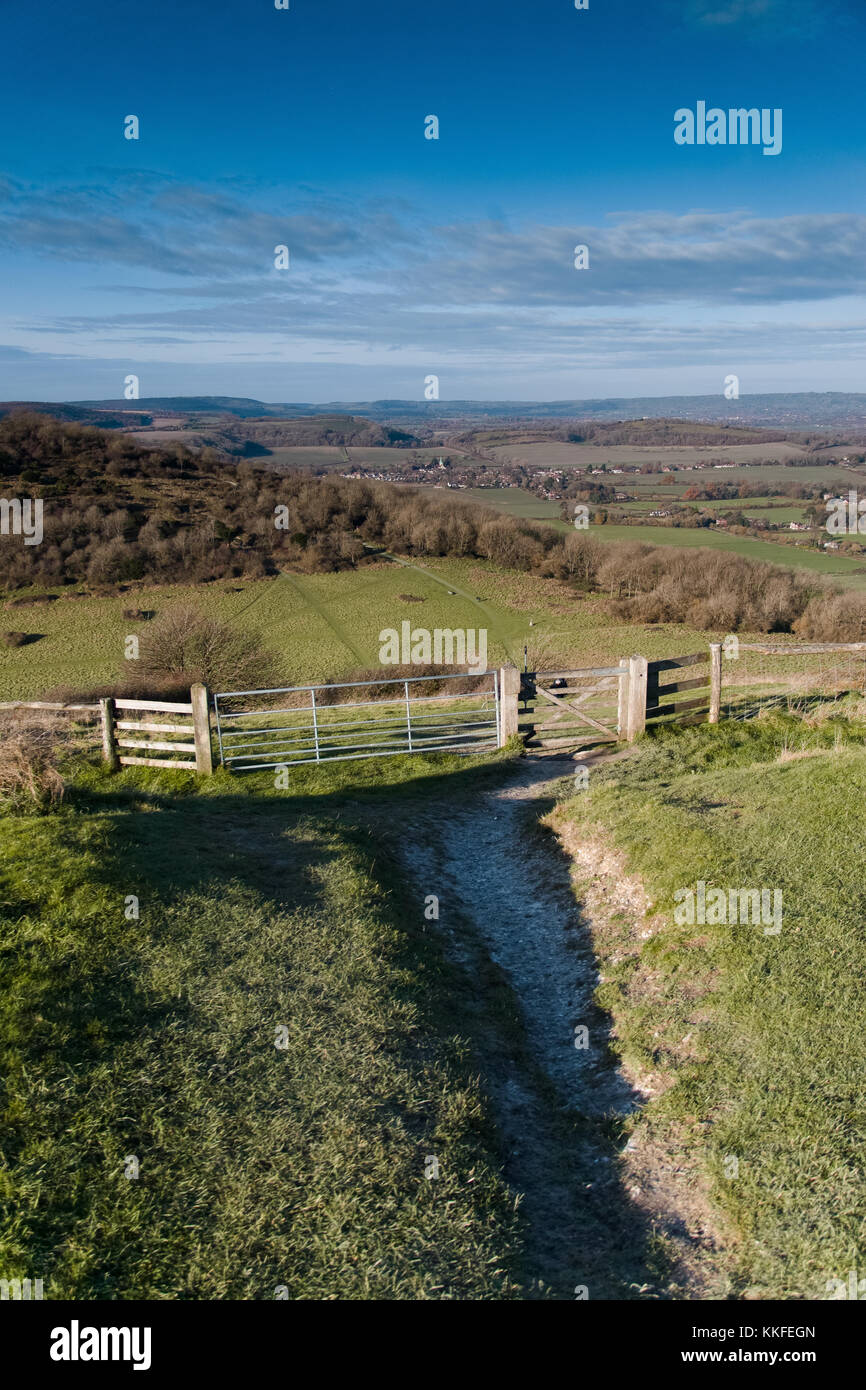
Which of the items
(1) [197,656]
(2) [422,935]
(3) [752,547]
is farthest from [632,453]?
(2) [422,935]

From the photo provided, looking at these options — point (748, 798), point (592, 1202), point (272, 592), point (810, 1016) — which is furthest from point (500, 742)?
point (272, 592)

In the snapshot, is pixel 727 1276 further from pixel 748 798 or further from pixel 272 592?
pixel 272 592

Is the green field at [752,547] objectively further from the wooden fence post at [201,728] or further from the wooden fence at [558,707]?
the wooden fence post at [201,728]

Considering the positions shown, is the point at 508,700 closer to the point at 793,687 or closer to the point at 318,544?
the point at 793,687

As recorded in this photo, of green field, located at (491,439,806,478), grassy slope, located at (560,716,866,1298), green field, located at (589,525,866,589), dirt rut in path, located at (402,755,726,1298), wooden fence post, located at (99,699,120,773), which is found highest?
green field, located at (491,439,806,478)

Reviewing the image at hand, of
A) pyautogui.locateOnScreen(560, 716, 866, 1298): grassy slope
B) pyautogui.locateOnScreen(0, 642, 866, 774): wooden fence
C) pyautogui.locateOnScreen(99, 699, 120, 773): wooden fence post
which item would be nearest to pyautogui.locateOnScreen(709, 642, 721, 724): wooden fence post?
pyautogui.locateOnScreen(0, 642, 866, 774): wooden fence

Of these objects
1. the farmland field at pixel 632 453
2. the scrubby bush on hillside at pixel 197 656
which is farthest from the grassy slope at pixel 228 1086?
the farmland field at pixel 632 453

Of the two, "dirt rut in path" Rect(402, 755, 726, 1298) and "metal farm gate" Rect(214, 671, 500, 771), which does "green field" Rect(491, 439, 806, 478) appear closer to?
"metal farm gate" Rect(214, 671, 500, 771)
